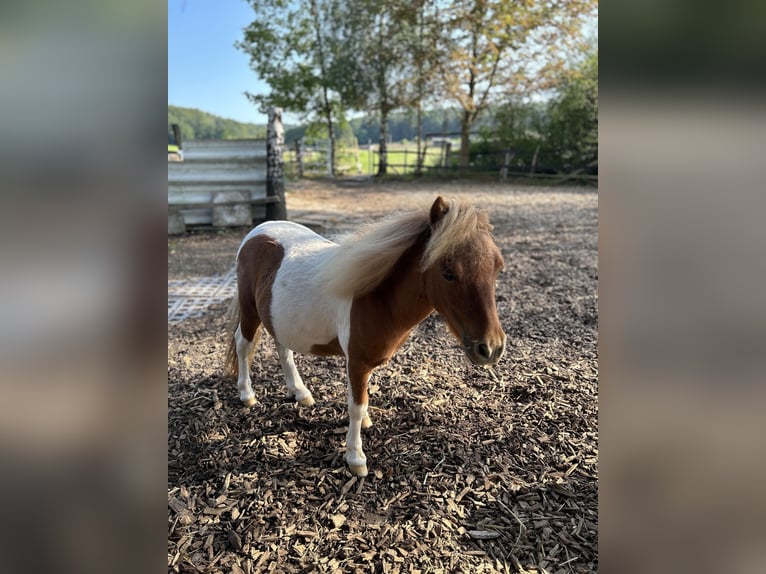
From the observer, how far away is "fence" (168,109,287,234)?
8.41m

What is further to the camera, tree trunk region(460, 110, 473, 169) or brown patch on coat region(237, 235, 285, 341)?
tree trunk region(460, 110, 473, 169)

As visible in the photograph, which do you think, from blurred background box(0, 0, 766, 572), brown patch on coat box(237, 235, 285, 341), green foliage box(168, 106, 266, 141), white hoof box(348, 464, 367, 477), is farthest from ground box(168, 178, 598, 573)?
green foliage box(168, 106, 266, 141)

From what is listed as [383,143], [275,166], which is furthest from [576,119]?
[275,166]

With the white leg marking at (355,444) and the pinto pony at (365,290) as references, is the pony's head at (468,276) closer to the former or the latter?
the pinto pony at (365,290)

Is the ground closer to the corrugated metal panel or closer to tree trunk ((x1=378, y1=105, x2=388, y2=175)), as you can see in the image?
the corrugated metal panel

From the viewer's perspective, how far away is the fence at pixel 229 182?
8.41 meters

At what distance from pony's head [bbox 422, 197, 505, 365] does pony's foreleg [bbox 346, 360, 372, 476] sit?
0.66 meters

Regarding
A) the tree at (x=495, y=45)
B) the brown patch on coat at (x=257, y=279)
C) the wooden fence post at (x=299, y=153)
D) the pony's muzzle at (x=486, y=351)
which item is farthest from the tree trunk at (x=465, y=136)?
the pony's muzzle at (x=486, y=351)

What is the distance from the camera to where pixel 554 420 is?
2766mm
